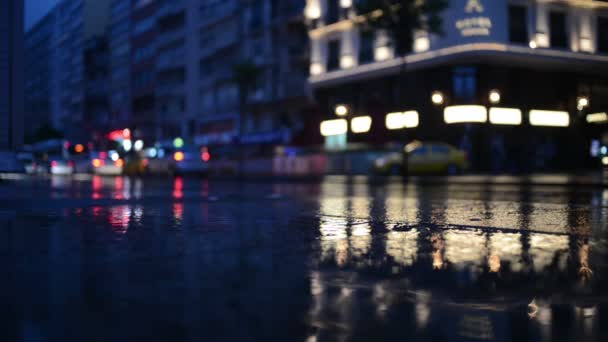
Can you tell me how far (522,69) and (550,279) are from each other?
1531 inches

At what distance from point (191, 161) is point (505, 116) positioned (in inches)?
738

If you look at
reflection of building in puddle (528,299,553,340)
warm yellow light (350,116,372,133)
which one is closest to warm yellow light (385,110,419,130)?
warm yellow light (350,116,372,133)

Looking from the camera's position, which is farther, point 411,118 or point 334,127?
point 334,127

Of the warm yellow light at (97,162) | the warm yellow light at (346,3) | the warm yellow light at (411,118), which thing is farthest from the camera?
the warm yellow light at (97,162)

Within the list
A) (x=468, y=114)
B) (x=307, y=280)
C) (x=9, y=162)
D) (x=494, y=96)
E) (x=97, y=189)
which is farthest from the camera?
(x=468, y=114)

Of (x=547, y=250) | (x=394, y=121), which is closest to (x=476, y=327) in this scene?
(x=547, y=250)

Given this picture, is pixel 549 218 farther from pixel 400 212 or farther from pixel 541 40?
pixel 541 40

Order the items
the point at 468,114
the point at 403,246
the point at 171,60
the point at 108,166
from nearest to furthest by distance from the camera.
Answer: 1. the point at 403,246
2. the point at 468,114
3. the point at 108,166
4. the point at 171,60

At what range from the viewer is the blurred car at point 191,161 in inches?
1569

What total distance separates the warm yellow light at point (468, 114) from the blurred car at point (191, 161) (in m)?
14.7

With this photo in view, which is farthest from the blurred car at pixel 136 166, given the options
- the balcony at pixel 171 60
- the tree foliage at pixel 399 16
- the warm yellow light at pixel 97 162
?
the balcony at pixel 171 60

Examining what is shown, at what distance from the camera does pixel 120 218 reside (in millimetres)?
9898

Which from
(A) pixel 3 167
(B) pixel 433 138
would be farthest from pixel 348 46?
(A) pixel 3 167

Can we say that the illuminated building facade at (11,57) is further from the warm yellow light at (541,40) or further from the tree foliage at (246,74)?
the tree foliage at (246,74)
